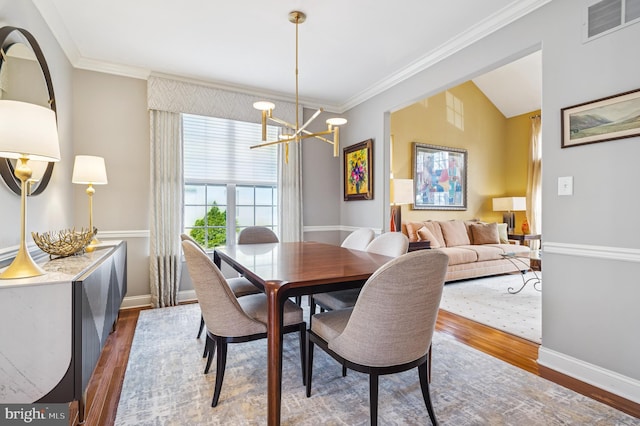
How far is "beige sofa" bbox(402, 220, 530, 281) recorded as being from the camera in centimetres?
470

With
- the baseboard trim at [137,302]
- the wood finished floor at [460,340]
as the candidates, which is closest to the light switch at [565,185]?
the wood finished floor at [460,340]

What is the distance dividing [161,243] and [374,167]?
8.87 feet

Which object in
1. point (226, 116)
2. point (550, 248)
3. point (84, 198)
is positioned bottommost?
point (550, 248)

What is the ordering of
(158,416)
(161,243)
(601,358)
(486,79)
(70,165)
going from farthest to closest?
(486,79) → (161,243) → (70,165) → (601,358) → (158,416)

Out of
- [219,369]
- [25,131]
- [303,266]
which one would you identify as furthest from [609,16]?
[25,131]

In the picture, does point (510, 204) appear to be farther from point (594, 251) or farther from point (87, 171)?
point (87, 171)

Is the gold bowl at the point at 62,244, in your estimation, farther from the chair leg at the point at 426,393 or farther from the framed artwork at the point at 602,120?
the framed artwork at the point at 602,120

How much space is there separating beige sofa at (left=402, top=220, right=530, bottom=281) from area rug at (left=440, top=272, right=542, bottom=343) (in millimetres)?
199

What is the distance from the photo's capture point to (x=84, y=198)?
10.9 ft

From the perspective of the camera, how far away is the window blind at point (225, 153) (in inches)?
152

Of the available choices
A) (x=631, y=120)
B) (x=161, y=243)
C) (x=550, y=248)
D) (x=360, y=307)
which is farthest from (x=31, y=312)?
(x=631, y=120)

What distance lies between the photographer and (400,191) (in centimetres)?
445

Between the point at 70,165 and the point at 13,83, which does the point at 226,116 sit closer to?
the point at 70,165

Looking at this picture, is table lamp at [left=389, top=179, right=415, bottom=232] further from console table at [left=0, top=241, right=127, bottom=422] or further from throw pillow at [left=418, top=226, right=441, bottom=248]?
console table at [left=0, top=241, right=127, bottom=422]
